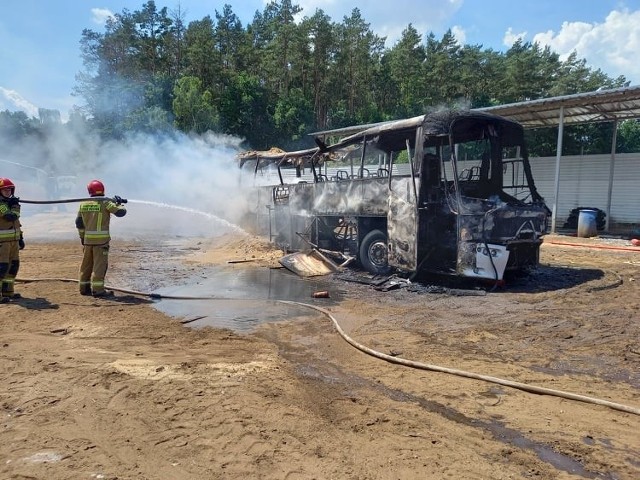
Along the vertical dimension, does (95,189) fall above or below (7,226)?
above

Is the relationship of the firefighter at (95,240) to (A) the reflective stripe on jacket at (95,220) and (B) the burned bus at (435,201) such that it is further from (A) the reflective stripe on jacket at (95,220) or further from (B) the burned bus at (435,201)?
Answer: (B) the burned bus at (435,201)

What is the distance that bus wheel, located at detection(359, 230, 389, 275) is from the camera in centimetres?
917

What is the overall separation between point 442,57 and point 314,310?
4397cm

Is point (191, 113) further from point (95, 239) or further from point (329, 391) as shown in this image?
point (329, 391)

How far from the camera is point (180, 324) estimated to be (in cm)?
612

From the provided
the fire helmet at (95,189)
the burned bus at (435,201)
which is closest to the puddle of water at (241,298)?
the burned bus at (435,201)

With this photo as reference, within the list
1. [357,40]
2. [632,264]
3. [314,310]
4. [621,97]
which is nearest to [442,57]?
[357,40]

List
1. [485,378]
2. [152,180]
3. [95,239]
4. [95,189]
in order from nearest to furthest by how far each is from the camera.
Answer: [485,378] < [95,239] < [95,189] < [152,180]

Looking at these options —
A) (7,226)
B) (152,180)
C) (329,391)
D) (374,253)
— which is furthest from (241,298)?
(152,180)

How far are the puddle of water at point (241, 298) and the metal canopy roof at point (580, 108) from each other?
34.0ft

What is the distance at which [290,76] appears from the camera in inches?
1746

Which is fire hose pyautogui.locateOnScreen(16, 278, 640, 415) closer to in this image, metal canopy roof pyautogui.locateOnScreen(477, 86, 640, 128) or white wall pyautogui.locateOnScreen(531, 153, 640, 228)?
metal canopy roof pyautogui.locateOnScreen(477, 86, 640, 128)

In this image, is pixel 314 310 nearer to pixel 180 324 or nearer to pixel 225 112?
pixel 180 324

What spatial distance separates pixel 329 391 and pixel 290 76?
43900 mm
